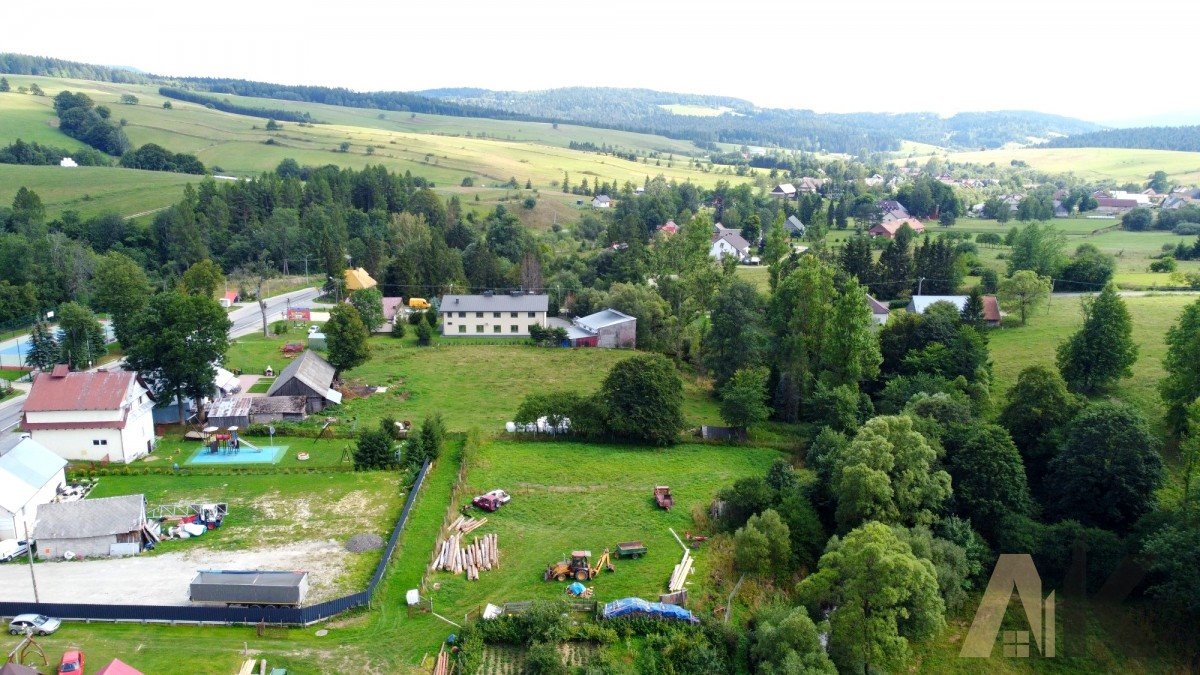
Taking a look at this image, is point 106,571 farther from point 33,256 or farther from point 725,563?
point 33,256

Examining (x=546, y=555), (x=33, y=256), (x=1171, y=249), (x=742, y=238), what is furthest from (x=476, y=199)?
(x=546, y=555)

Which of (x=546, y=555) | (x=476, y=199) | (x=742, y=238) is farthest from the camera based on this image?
(x=476, y=199)

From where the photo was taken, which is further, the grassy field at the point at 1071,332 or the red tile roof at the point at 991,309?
the red tile roof at the point at 991,309

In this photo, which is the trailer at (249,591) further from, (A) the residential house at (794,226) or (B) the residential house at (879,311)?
(A) the residential house at (794,226)

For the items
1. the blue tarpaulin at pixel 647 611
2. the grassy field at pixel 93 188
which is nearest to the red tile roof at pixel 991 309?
the blue tarpaulin at pixel 647 611

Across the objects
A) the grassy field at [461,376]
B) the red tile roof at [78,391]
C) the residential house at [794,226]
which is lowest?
the grassy field at [461,376]

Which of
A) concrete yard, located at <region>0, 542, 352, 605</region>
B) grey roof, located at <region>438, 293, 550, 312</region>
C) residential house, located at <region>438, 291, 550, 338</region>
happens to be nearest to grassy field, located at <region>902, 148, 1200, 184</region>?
grey roof, located at <region>438, 293, 550, 312</region>
